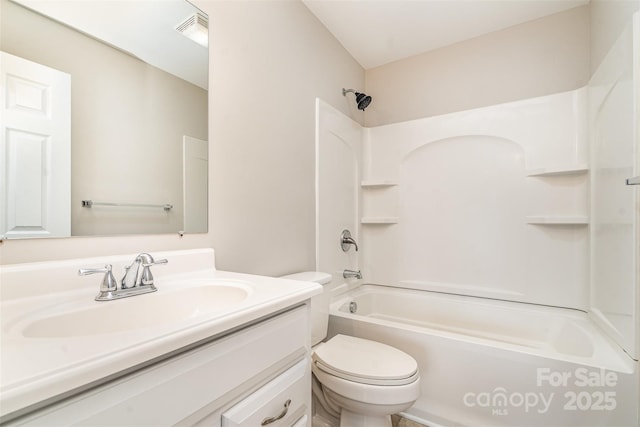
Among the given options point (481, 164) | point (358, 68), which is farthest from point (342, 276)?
point (358, 68)

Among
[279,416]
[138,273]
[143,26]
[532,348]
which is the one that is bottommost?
[532,348]

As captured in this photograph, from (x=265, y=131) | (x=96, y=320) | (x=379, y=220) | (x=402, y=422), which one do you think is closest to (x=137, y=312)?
(x=96, y=320)

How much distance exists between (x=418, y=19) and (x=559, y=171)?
140 cm

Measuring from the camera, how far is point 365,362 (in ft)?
4.46

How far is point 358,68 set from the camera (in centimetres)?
263

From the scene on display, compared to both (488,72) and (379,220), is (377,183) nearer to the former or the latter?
(379,220)

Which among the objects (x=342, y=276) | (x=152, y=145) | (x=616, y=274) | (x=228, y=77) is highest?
(x=228, y=77)

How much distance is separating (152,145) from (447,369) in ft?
5.69

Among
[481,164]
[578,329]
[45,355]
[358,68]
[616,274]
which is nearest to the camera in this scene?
[45,355]

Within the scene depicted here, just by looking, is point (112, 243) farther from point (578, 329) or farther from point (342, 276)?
point (578, 329)

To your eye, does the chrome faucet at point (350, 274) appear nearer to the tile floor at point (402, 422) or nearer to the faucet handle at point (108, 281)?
the tile floor at point (402, 422)

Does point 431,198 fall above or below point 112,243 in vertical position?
above

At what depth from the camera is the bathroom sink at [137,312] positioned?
0.68 metres

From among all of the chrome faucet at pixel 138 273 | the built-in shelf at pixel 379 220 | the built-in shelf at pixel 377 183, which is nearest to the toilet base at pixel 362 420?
the chrome faucet at pixel 138 273
